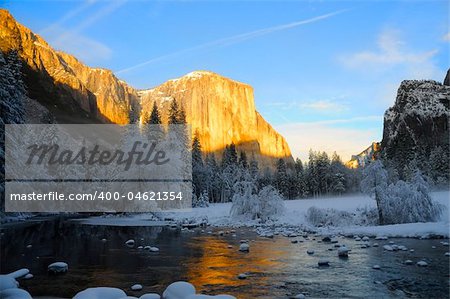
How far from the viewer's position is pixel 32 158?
42.4 meters

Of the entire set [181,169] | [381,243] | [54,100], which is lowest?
[381,243]

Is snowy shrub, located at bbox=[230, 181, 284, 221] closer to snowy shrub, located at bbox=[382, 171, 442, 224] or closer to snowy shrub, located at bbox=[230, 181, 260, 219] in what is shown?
snowy shrub, located at bbox=[230, 181, 260, 219]

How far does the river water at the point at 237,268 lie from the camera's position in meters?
10.6

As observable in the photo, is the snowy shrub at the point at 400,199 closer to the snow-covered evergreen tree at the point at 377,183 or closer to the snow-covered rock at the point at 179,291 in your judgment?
the snow-covered evergreen tree at the point at 377,183

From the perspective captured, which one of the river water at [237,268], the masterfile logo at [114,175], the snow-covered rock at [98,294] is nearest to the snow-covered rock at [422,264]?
the river water at [237,268]

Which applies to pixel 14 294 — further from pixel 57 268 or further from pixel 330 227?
pixel 330 227

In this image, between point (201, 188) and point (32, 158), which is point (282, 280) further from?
point (201, 188)

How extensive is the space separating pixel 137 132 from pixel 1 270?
112 ft

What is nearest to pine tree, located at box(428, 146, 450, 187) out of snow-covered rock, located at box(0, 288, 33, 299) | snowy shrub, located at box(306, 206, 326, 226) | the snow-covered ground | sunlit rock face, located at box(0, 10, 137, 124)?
the snow-covered ground

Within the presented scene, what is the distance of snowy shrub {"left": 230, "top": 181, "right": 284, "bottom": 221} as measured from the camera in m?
36.2

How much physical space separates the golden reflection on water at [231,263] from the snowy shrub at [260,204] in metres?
14.3

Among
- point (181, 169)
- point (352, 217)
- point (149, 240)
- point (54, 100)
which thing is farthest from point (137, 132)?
point (54, 100)

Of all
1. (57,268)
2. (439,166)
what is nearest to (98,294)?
(57,268)

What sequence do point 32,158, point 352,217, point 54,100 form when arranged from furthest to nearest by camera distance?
1. point 54,100
2. point 32,158
3. point 352,217
